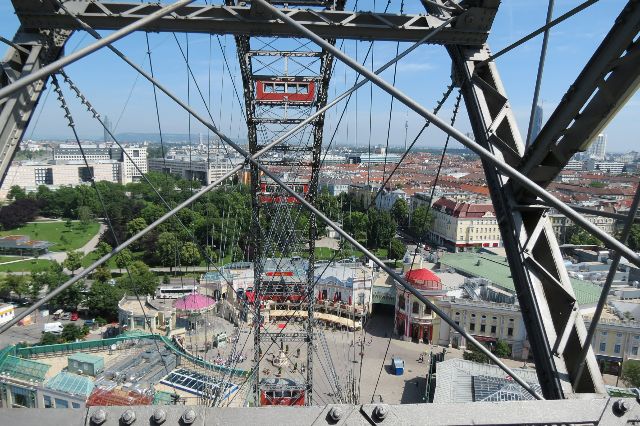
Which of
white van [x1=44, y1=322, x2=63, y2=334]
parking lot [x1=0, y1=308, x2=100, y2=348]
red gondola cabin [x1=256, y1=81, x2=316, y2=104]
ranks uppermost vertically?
red gondola cabin [x1=256, y1=81, x2=316, y2=104]

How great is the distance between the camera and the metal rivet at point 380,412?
0.98 metres

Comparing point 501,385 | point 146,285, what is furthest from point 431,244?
point 501,385

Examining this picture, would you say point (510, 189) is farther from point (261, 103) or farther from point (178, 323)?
point (178, 323)

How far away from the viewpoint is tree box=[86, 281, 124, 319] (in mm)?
16781

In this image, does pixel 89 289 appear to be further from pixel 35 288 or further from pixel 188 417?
pixel 188 417

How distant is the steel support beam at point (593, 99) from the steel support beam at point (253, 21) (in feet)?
1.88

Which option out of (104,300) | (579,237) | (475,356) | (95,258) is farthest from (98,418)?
(579,237)

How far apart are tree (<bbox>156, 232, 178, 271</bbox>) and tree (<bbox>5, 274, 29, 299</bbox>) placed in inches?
223

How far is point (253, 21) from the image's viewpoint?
76.7 inches

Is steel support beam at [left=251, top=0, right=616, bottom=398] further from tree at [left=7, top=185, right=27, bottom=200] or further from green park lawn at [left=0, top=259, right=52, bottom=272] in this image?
tree at [left=7, top=185, right=27, bottom=200]

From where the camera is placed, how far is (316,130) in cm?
791

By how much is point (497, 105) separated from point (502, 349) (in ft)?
46.4

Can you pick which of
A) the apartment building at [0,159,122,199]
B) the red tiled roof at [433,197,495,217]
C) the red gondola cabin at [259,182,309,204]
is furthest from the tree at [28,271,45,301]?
the apartment building at [0,159,122,199]

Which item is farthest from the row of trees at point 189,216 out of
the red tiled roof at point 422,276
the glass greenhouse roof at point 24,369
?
the glass greenhouse roof at point 24,369
